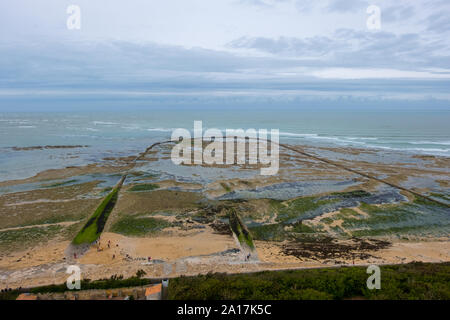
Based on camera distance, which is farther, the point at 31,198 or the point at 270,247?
the point at 31,198

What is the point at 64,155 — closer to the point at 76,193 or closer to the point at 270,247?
the point at 76,193

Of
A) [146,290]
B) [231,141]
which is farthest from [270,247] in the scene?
[231,141]

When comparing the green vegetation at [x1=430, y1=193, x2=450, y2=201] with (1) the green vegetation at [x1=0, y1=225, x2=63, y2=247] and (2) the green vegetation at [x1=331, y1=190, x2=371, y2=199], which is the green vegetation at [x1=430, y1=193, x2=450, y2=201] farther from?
(1) the green vegetation at [x1=0, y1=225, x2=63, y2=247]

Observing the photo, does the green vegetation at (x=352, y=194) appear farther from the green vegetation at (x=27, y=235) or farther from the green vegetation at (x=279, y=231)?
the green vegetation at (x=27, y=235)

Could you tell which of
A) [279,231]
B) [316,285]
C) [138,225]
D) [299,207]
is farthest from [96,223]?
[299,207]
